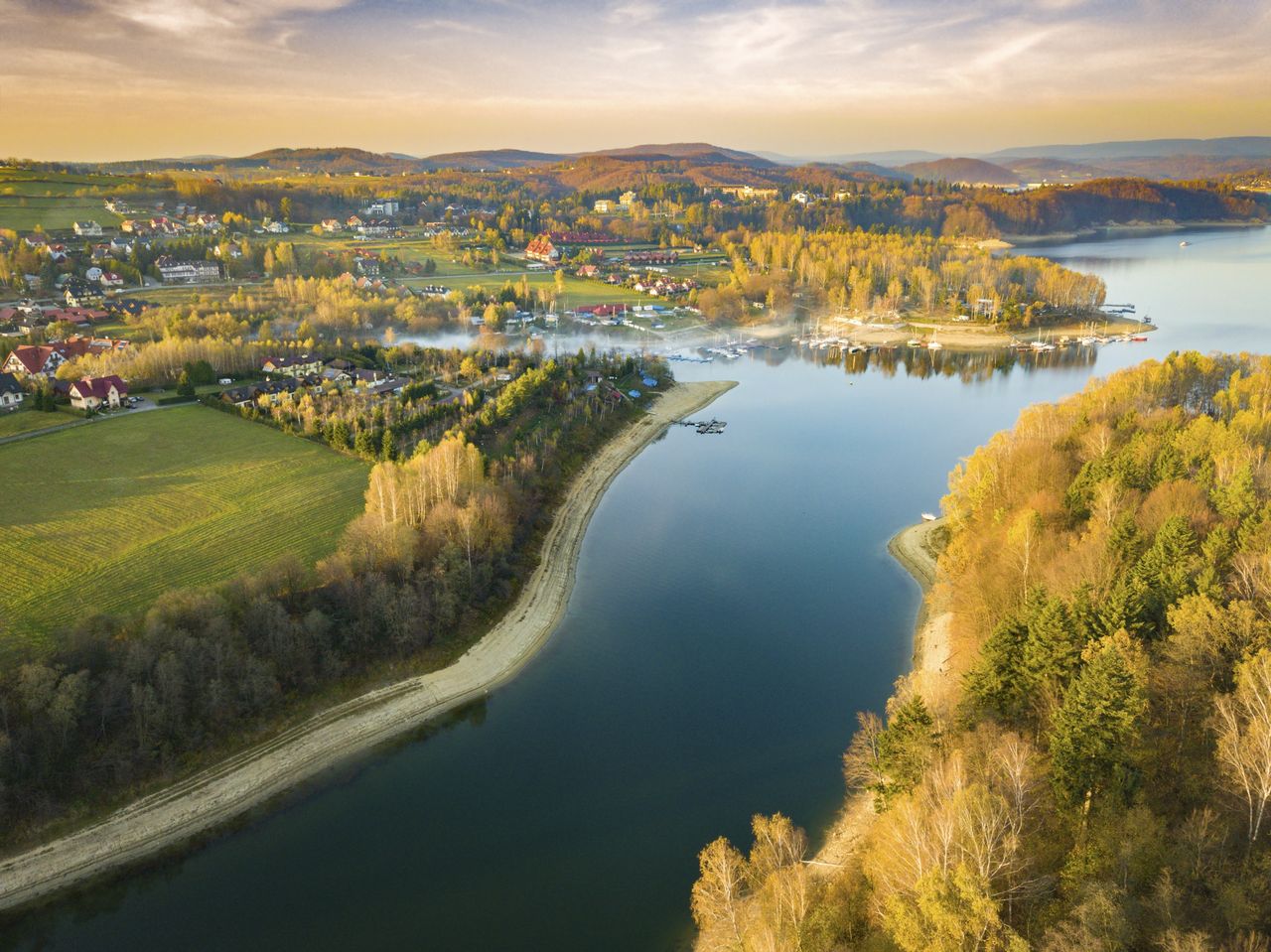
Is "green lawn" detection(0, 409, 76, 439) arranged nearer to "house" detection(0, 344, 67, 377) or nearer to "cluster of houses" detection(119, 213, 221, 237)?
"house" detection(0, 344, 67, 377)

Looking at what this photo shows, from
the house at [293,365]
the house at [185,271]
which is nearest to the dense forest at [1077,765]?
the house at [293,365]

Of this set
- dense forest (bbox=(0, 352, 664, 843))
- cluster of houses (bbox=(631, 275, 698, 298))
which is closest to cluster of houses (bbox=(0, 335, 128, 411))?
dense forest (bbox=(0, 352, 664, 843))

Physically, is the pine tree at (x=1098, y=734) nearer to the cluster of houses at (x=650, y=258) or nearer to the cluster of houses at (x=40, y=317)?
the cluster of houses at (x=40, y=317)

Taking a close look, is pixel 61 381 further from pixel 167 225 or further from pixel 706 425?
pixel 167 225

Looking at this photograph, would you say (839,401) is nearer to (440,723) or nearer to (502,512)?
(502,512)

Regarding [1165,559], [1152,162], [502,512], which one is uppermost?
[1152,162]

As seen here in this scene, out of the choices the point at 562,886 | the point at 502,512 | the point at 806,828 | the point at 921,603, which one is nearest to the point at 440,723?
the point at 562,886
